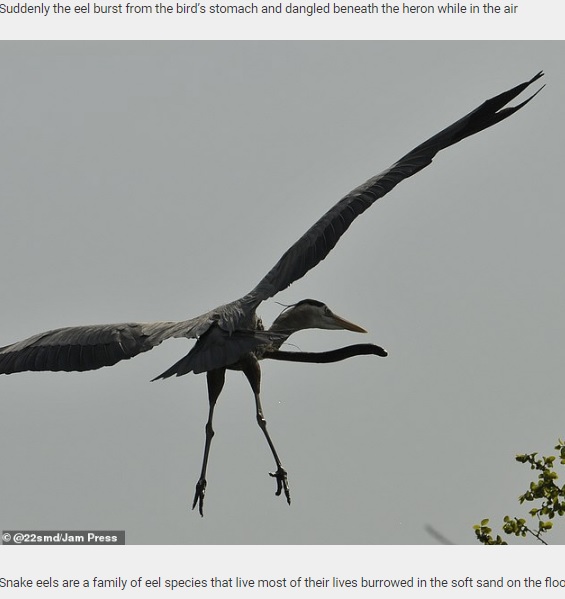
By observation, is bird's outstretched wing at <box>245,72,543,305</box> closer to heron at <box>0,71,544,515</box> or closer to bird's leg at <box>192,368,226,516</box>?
heron at <box>0,71,544,515</box>

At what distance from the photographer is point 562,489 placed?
1015 centimetres

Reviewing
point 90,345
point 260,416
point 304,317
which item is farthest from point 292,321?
point 90,345

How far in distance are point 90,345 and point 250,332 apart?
177 cm

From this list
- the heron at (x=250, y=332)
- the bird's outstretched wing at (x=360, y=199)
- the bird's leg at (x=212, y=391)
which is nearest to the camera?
the heron at (x=250, y=332)

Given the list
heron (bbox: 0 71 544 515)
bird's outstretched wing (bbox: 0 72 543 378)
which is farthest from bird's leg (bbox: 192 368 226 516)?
bird's outstretched wing (bbox: 0 72 543 378)

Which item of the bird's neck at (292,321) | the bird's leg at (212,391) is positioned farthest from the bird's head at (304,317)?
the bird's leg at (212,391)

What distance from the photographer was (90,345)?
11.5 m

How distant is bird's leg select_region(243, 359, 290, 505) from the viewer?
11.5 metres

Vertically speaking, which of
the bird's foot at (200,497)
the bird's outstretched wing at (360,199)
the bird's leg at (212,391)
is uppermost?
the bird's outstretched wing at (360,199)

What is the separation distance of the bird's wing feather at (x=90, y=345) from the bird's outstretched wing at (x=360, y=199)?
2.68 feet

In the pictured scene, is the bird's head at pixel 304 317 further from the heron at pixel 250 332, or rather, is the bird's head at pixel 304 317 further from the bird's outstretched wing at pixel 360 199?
the bird's outstretched wing at pixel 360 199

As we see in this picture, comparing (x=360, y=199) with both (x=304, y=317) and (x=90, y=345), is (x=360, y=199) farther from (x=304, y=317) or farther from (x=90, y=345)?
(x=90, y=345)

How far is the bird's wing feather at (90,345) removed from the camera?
11.2 meters
